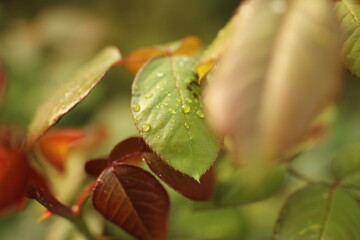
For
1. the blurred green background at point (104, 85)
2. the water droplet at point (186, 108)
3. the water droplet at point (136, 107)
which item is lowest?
the blurred green background at point (104, 85)

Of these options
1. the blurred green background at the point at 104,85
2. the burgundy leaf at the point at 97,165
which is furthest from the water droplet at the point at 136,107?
the blurred green background at the point at 104,85

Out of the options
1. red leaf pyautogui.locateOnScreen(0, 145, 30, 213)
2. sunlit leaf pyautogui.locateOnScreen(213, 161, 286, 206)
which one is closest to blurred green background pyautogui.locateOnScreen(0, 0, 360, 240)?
sunlit leaf pyautogui.locateOnScreen(213, 161, 286, 206)

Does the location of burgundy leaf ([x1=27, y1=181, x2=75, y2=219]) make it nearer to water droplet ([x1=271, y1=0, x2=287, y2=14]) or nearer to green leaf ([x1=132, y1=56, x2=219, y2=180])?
green leaf ([x1=132, y1=56, x2=219, y2=180])

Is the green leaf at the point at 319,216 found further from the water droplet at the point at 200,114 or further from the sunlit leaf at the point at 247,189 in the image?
the water droplet at the point at 200,114

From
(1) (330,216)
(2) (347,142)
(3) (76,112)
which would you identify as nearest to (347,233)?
(1) (330,216)

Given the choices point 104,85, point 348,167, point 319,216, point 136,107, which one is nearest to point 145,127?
point 136,107

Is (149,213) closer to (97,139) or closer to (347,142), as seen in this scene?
(97,139)
